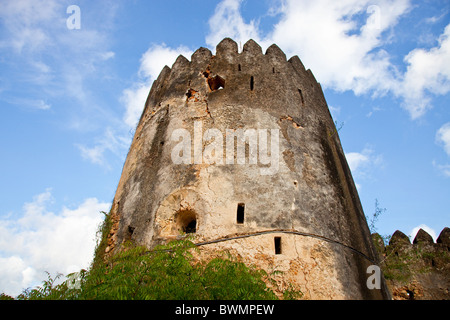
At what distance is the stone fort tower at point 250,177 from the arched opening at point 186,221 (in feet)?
0.07

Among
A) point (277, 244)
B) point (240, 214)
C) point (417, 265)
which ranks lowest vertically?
point (277, 244)

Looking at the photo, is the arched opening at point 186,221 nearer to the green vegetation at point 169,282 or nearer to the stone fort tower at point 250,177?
the stone fort tower at point 250,177

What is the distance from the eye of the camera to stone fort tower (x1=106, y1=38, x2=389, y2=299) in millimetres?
7102

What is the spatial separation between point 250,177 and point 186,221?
160 cm

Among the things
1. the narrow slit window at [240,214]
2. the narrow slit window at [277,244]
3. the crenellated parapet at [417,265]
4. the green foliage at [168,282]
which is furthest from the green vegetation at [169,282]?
the crenellated parapet at [417,265]

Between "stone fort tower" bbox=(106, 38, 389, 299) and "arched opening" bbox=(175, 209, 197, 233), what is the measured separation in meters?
0.02

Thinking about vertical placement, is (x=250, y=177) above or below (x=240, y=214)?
above

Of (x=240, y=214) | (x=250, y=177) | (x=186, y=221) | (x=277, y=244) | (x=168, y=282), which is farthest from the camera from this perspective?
(x=186, y=221)

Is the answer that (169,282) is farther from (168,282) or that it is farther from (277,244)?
(277,244)

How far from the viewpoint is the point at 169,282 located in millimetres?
5820

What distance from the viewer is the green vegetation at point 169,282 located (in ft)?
18.4

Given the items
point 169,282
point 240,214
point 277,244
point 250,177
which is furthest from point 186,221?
point 169,282
